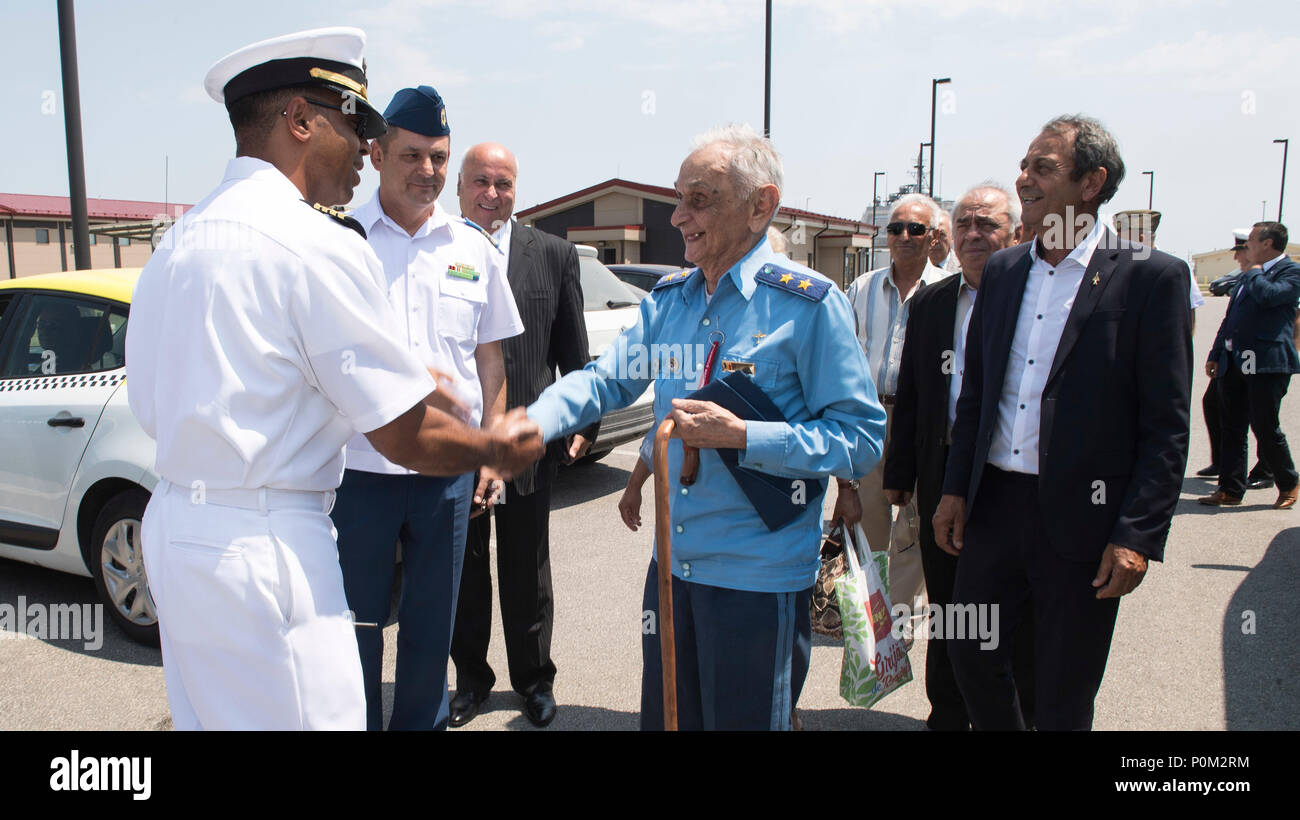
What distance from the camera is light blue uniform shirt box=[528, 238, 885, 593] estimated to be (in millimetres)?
2096

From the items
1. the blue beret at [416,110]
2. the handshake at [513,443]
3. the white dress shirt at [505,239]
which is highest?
the blue beret at [416,110]

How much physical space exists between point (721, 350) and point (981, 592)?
4.17 feet

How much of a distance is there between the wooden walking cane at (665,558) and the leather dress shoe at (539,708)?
173 cm

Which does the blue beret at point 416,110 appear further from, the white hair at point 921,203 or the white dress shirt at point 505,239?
the white hair at point 921,203

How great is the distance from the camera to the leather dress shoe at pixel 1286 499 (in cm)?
702

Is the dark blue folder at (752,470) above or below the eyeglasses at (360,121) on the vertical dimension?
below

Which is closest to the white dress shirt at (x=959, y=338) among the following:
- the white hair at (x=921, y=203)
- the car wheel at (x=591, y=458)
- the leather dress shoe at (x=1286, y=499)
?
the white hair at (x=921, y=203)

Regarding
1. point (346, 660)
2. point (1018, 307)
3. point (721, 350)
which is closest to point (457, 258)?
point (721, 350)

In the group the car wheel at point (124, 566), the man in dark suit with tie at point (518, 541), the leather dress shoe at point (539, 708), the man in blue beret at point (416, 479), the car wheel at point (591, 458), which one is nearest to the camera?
the man in blue beret at point (416, 479)

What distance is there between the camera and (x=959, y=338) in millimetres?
3568

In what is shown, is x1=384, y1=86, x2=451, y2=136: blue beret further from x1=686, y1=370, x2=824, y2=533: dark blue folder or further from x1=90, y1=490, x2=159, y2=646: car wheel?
x1=90, y1=490, x2=159, y2=646: car wheel

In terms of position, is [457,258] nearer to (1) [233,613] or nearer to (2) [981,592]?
(1) [233,613]

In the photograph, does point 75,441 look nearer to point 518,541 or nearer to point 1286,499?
point 518,541

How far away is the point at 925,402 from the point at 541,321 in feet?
5.68
